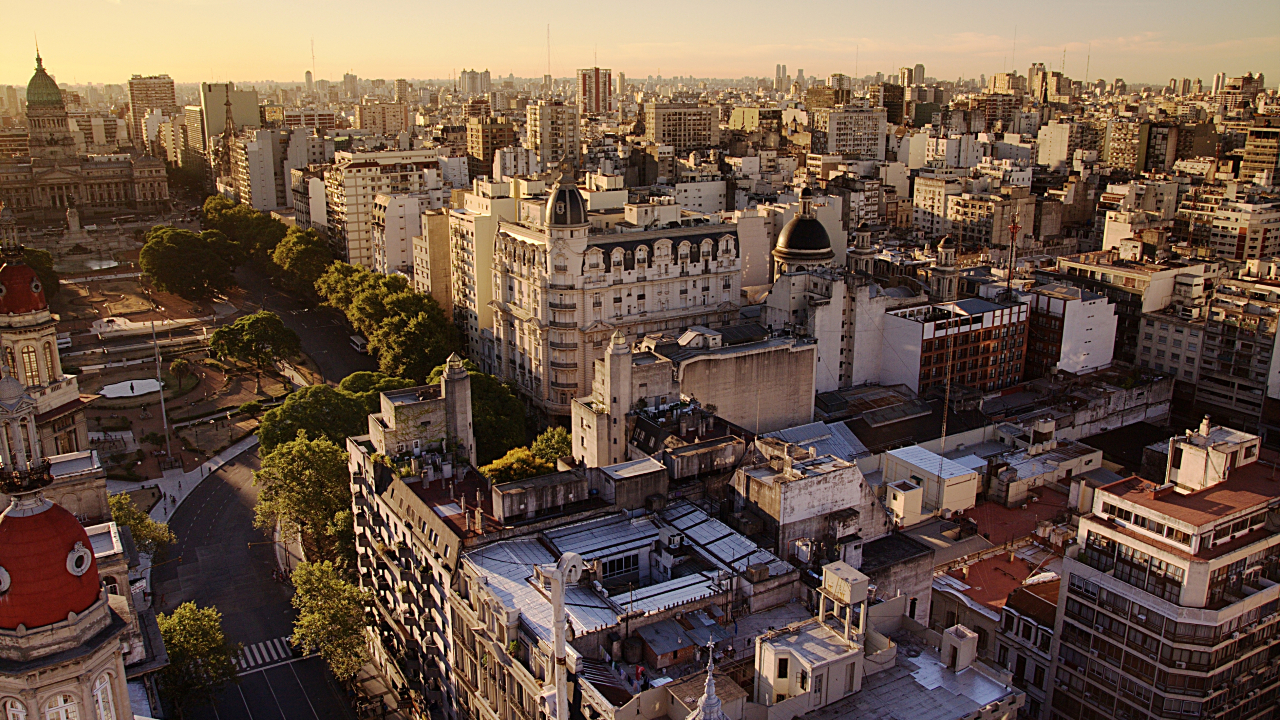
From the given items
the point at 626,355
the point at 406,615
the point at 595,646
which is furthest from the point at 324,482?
the point at 595,646

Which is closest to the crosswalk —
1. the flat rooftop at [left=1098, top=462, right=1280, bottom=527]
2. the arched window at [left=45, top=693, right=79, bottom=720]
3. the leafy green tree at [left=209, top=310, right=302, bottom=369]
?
the arched window at [left=45, top=693, right=79, bottom=720]

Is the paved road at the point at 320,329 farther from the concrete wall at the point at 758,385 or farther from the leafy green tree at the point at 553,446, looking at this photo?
the concrete wall at the point at 758,385

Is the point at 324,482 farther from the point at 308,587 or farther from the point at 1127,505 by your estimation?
the point at 1127,505

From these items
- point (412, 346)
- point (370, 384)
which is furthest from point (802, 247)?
point (370, 384)

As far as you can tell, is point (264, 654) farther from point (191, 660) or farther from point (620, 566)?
point (620, 566)

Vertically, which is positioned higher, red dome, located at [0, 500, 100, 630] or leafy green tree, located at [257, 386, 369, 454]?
red dome, located at [0, 500, 100, 630]

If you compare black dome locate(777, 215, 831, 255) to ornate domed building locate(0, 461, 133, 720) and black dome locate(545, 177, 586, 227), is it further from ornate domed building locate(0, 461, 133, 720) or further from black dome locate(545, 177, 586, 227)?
ornate domed building locate(0, 461, 133, 720)

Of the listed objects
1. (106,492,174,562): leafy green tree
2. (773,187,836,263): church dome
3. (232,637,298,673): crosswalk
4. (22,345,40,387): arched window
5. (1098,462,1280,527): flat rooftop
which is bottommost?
(232,637,298,673): crosswalk
